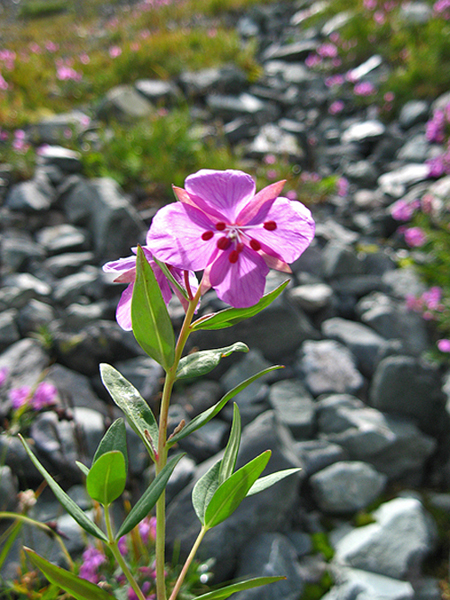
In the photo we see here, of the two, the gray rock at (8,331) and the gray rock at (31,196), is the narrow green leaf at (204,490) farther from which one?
the gray rock at (31,196)

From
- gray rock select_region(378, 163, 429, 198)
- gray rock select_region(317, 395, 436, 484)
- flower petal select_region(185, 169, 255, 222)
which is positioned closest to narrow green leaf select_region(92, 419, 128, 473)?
flower petal select_region(185, 169, 255, 222)

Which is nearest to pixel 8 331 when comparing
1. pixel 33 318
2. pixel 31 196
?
pixel 33 318

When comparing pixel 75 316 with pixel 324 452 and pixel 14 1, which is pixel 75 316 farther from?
pixel 14 1

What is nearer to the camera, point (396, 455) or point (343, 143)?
point (396, 455)

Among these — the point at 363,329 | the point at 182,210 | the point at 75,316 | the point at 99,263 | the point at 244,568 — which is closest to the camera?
the point at 182,210

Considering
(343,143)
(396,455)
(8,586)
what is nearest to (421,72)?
(343,143)

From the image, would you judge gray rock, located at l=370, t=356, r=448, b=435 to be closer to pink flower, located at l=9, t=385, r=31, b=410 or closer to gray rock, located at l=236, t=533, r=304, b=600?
gray rock, located at l=236, t=533, r=304, b=600
